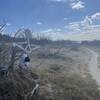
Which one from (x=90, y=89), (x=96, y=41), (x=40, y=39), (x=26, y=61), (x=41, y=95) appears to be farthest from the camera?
(x=96, y=41)

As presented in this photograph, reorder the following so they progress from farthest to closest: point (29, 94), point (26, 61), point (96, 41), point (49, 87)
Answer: point (96, 41), point (49, 87), point (26, 61), point (29, 94)

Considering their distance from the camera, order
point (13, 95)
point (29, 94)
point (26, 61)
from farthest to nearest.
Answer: point (26, 61) < point (29, 94) < point (13, 95)

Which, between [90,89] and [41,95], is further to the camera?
[90,89]

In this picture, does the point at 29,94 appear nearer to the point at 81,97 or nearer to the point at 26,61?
the point at 26,61

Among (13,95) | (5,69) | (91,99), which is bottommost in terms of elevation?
(91,99)

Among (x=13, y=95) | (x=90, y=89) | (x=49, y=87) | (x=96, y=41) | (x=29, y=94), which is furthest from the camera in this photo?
(x=96, y=41)

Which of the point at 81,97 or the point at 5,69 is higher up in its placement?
the point at 5,69

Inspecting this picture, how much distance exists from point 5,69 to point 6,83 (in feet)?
4.78

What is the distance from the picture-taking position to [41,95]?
51.4 feet

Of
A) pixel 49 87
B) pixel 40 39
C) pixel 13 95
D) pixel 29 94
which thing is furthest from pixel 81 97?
pixel 40 39

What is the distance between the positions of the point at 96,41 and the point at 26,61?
132816mm

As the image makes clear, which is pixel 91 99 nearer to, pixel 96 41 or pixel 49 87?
pixel 49 87

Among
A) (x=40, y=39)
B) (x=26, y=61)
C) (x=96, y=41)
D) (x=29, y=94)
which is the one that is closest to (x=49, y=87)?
(x=26, y=61)

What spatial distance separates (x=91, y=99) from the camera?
16875mm
